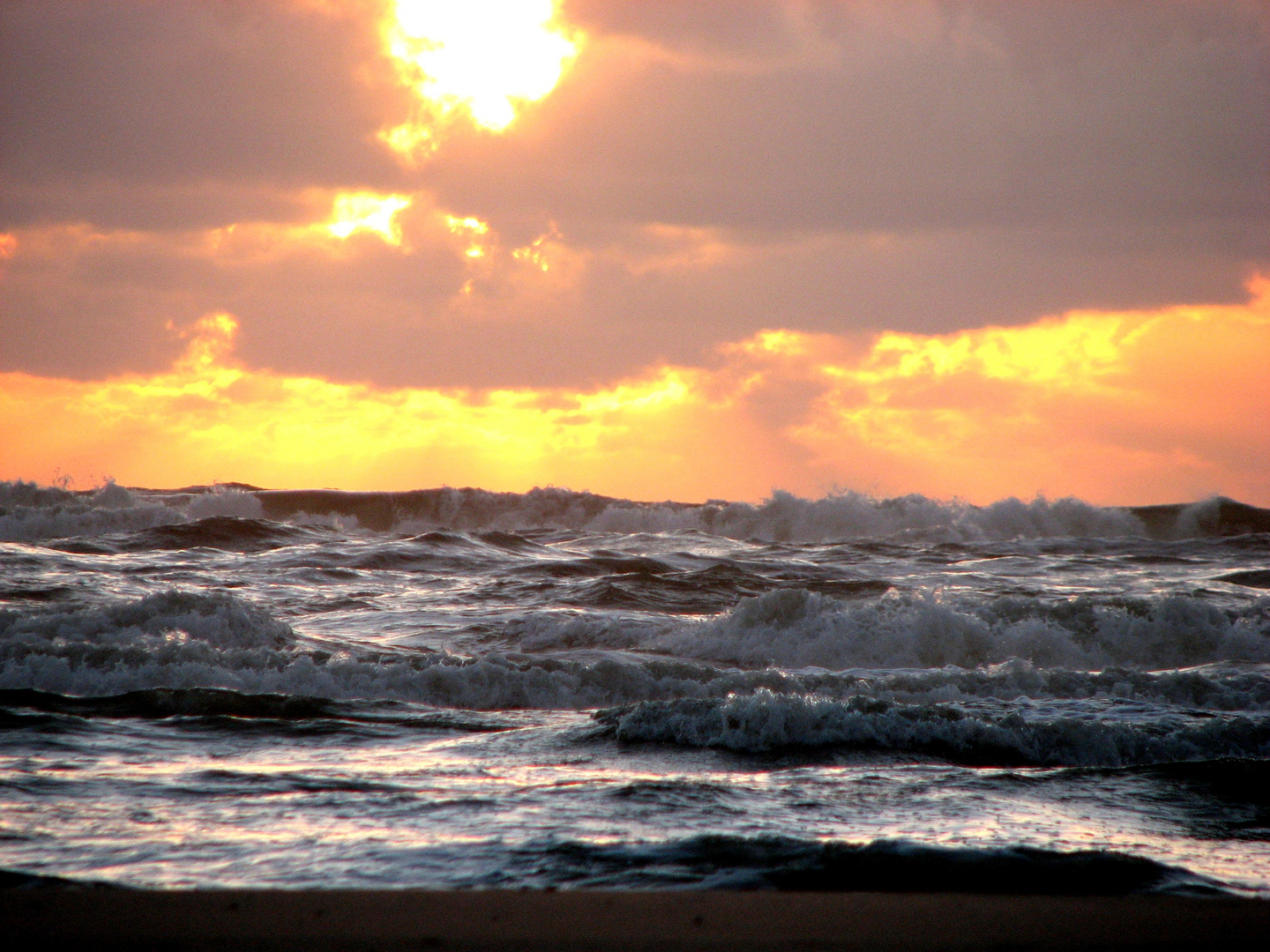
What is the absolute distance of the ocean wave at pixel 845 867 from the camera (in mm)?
3170

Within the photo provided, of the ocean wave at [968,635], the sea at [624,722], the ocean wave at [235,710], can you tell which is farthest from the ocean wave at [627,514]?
the ocean wave at [235,710]

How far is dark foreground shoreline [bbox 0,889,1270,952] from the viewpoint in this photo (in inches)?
103

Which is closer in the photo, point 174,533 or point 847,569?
point 847,569

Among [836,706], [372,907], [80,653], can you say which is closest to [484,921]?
[372,907]

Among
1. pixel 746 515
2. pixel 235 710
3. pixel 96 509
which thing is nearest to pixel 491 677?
pixel 235 710

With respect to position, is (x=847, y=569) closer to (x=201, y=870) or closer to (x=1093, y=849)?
(x=1093, y=849)

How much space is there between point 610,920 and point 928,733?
12.0 ft

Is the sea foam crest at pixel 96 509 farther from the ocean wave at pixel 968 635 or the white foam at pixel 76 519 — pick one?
the ocean wave at pixel 968 635

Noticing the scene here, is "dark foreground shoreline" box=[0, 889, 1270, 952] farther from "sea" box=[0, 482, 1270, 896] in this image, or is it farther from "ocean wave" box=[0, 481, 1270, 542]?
"ocean wave" box=[0, 481, 1270, 542]

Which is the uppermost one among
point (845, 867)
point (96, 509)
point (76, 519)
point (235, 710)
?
point (96, 509)

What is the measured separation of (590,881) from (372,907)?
68cm

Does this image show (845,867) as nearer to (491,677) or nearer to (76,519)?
(491,677)

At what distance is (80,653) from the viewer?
782 centimetres

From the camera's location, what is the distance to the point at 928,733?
19.6ft
